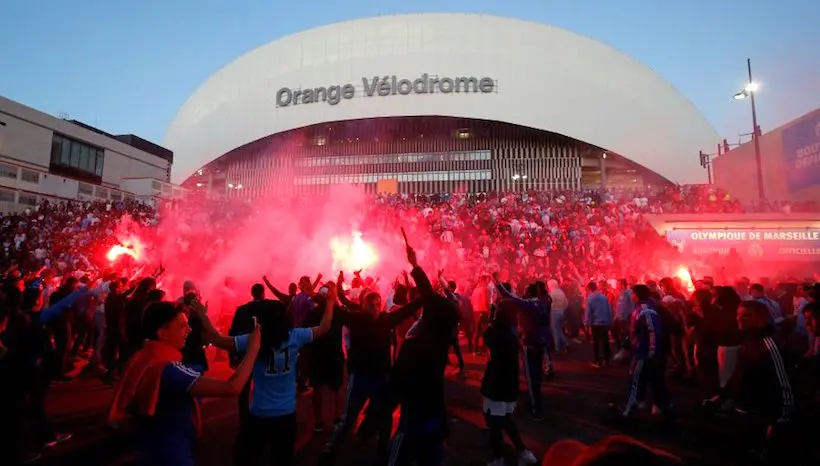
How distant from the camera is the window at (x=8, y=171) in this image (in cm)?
3020

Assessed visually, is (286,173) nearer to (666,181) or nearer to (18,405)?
(666,181)

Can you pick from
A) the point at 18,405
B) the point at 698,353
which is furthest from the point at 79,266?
the point at 698,353

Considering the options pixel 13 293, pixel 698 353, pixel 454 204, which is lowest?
pixel 698 353

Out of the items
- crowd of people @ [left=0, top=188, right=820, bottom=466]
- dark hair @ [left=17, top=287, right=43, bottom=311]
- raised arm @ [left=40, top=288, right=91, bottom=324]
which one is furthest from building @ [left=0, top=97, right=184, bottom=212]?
raised arm @ [left=40, top=288, right=91, bottom=324]

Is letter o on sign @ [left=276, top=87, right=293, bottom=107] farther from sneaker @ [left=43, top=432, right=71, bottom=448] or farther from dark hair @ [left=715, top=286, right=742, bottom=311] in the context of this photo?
dark hair @ [left=715, top=286, right=742, bottom=311]

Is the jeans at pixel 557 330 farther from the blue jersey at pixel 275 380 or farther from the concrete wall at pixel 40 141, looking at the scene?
the concrete wall at pixel 40 141

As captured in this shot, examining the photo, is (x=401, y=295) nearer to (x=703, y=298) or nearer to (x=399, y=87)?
(x=703, y=298)

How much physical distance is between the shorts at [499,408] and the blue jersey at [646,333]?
2349 mm

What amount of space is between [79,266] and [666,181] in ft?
143

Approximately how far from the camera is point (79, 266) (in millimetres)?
18531

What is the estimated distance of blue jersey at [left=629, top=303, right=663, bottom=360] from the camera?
5.31 metres

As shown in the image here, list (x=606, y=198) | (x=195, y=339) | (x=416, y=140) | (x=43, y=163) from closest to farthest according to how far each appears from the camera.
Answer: (x=195, y=339)
(x=606, y=198)
(x=43, y=163)
(x=416, y=140)

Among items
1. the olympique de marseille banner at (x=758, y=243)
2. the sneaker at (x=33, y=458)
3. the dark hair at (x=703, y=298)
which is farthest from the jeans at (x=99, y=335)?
the olympique de marseille banner at (x=758, y=243)

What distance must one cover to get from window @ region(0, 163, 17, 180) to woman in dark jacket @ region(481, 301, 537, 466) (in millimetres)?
38827
